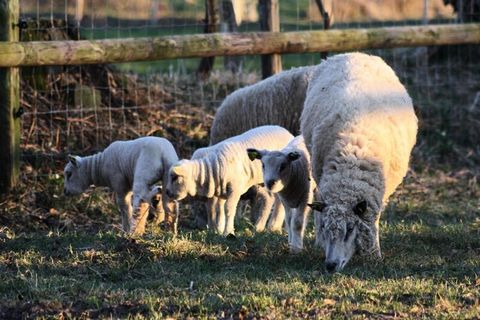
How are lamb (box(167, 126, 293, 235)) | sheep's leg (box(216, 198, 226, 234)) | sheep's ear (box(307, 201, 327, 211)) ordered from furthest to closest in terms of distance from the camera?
sheep's leg (box(216, 198, 226, 234)) → lamb (box(167, 126, 293, 235)) → sheep's ear (box(307, 201, 327, 211))

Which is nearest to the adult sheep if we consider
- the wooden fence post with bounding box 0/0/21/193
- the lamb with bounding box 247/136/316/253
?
the wooden fence post with bounding box 0/0/21/193

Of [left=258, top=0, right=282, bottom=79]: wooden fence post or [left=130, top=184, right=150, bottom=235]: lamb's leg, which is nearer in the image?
[left=130, top=184, right=150, bottom=235]: lamb's leg

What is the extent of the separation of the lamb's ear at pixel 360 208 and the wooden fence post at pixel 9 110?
453 centimetres

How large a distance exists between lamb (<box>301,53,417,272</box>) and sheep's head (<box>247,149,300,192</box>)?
8.8 inches

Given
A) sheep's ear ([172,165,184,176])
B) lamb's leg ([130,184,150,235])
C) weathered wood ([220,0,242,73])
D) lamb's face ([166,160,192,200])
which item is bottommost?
lamb's leg ([130,184,150,235])

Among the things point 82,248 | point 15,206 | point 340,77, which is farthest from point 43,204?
point 340,77

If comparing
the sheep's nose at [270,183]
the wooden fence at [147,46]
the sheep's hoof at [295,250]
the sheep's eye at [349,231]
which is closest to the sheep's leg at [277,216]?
the sheep's nose at [270,183]

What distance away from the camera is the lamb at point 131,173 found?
937cm

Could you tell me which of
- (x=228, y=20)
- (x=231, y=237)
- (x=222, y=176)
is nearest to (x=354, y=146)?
(x=231, y=237)

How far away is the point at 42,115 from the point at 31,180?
1171 millimetres

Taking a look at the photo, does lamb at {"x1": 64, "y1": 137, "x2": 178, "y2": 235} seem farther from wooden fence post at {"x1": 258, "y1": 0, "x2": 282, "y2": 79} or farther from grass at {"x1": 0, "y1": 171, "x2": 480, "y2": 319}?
wooden fence post at {"x1": 258, "y1": 0, "x2": 282, "y2": 79}

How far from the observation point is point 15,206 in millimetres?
10625

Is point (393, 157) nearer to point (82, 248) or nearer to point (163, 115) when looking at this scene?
point (82, 248)

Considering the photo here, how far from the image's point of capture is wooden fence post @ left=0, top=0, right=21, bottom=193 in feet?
34.8
